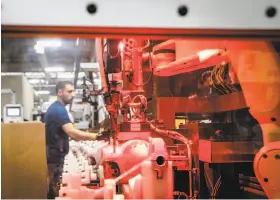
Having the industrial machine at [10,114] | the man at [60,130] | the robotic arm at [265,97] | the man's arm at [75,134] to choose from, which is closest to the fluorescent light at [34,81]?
the industrial machine at [10,114]

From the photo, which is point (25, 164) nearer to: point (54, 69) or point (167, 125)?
point (167, 125)

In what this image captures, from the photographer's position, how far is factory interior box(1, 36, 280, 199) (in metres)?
2.27

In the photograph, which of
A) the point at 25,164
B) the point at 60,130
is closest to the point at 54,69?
the point at 60,130

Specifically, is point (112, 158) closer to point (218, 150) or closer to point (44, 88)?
point (218, 150)

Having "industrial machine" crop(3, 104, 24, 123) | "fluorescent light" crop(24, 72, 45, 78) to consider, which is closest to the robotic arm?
"industrial machine" crop(3, 104, 24, 123)

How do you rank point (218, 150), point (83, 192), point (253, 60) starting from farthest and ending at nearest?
point (218, 150) → point (83, 192) → point (253, 60)

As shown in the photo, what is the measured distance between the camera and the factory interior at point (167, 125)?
2.27m

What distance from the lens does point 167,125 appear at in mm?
5387

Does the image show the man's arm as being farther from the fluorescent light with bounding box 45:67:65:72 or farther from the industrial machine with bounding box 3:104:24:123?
the fluorescent light with bounding box 45:67:65:72

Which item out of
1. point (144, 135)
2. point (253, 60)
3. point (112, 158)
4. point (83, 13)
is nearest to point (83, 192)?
point (112, 158)

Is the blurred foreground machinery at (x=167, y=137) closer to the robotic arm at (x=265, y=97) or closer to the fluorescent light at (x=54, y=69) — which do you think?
the robotic arm at (x=265, y=97)

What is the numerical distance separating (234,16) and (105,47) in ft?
8.63

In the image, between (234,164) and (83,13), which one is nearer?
(83,13)

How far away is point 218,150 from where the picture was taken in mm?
3848
